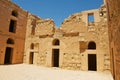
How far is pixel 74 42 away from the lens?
10.7 meters

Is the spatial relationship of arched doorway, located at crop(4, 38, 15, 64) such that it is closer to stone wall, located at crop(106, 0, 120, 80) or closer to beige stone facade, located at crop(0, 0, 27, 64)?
beige stone facade, located at crop(0, 0, 27, 64)

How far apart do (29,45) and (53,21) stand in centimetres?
448

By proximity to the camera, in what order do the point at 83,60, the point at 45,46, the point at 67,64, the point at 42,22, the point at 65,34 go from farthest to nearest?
the point at 42,22 → the point at 45,46 → the point at 65,34 → the point at 67,64 → the point at 83,60

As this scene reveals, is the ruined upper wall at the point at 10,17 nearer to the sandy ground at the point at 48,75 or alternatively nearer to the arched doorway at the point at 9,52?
the arched doorway at the point at 9,52

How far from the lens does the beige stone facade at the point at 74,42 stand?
9.55 metres

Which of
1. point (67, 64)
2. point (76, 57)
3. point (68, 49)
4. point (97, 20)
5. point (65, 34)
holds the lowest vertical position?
point (67, 64)

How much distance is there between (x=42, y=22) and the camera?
13945mm

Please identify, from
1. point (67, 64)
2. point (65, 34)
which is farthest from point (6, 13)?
point (67, 64)

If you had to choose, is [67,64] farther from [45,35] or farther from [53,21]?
[53,21]

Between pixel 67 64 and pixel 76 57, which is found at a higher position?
pixel 76 57

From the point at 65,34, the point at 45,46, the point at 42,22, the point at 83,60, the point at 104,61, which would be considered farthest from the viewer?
the point at 42,22

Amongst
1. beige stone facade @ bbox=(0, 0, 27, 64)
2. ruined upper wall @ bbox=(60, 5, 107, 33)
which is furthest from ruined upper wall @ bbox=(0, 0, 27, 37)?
ruined upper wall @ bbox=(60, 5, 107, 33)

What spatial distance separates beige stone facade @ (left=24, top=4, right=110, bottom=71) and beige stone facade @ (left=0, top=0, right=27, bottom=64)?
126 cm

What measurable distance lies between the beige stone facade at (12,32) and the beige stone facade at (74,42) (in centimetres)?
126
